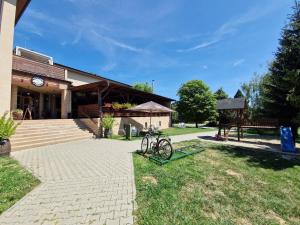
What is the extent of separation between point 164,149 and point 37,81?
38.9 feet

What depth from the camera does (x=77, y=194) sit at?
413 cm

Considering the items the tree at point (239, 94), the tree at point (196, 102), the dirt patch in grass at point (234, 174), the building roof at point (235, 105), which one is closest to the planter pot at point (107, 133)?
the dirt patch in grass at point (234, 174)

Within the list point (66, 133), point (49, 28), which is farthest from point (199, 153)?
point (49, 28)

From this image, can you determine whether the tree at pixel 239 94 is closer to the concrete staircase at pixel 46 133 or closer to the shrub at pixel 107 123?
the shrub at pixel 107 123

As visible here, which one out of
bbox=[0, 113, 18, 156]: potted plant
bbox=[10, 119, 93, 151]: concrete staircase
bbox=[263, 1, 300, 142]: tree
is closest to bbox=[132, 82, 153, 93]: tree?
bbox=[10, 119, 93, 151]: concrete staircase

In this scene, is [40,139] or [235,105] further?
[235,105]

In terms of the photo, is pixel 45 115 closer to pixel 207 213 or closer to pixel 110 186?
pixel 110 186

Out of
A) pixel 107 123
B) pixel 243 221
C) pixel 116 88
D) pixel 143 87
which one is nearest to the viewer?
pixel 243 221

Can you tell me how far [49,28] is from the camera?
14.9 m

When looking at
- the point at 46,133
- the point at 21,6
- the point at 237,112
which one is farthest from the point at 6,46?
the point at 237,112

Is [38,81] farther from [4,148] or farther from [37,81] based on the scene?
[4,148]

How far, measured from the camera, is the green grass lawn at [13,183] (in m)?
3.88

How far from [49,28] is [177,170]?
600 inches

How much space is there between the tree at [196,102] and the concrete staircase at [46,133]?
795 inches
